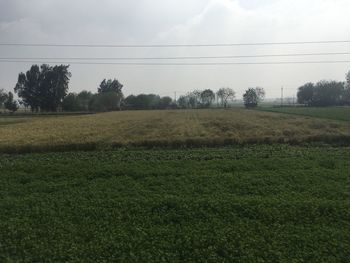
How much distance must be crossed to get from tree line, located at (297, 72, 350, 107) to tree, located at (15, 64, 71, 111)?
87.5 meters

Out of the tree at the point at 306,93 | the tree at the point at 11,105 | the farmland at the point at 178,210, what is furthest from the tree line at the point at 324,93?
the farmland at the point at 178,210

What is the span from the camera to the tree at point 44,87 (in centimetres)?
12319

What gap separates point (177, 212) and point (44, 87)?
122390mm

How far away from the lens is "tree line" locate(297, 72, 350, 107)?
5448 inches

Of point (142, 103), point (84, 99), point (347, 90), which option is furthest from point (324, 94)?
point (84, 99)

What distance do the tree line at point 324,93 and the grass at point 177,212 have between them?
425ft

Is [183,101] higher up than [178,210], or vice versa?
[183,101]

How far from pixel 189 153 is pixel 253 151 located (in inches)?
151

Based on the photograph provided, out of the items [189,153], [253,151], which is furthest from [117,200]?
[253,151]

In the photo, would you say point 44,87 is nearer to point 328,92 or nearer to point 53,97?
point 53,97

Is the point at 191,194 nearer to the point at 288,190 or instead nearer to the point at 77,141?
the point at 288,190

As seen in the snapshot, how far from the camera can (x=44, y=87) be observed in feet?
407

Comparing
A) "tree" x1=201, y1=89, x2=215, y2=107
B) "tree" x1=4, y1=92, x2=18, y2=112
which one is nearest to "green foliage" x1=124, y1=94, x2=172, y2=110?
"tree" x1=201, y1=89, x2=215, y2=107

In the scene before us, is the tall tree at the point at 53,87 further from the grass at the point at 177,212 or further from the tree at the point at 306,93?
the grass at the point at 177,212
